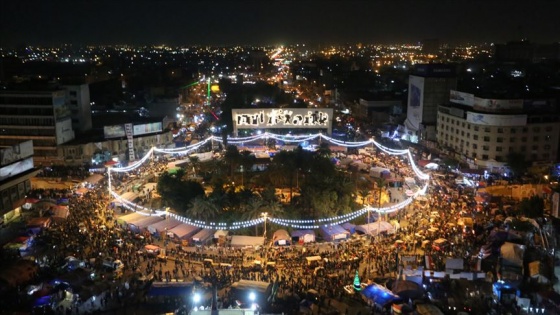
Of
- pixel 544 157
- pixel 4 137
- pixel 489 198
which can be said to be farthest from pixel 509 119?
pixel 4 137

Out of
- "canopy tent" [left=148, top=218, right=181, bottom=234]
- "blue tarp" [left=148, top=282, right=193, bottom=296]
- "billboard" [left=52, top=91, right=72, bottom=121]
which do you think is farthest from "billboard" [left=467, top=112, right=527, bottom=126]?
"billboard" [left=52, top=91, right=72, bottom=121]

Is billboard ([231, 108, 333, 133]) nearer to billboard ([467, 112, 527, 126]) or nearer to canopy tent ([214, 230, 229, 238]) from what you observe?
billboard ([467, 112, 527, 126])

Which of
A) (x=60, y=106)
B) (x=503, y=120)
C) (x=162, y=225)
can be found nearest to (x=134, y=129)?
(x=60, y=106)

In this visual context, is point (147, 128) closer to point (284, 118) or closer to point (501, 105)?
point (284, 118)

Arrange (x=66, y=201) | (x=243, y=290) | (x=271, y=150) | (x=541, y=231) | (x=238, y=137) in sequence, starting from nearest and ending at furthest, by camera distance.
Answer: (x=243, y=290), (x=541, y=231), (x=66, y=201), (x=271, y=150), (x=238, y=137)

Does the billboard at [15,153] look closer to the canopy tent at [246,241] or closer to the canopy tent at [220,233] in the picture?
the canopy tent at [220,233]

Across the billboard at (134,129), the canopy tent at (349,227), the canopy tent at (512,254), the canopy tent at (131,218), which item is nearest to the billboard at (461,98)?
the canopy tent at (349,227)

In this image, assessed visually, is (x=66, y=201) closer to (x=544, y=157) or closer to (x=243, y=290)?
(x=243, y=290)

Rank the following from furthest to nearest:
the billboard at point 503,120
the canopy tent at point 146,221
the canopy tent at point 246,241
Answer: the billboard at point 503,120 < the canopy tent at point 146,221 < the canopy tent at point 246,241
